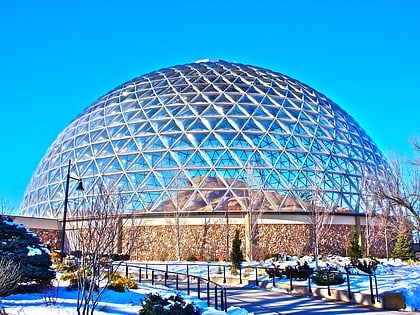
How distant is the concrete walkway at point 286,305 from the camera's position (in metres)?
11.0

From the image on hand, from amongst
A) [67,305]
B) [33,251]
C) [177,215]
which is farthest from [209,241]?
[67,305]

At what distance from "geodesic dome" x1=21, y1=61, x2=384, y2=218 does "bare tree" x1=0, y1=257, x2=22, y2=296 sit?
54.0ft


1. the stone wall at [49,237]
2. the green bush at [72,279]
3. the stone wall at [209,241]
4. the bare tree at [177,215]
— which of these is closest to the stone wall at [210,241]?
the stone wall at [209,241]

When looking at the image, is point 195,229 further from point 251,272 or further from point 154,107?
point 154,107

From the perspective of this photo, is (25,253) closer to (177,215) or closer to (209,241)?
(177,215)

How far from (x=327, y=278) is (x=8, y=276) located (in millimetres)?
9971

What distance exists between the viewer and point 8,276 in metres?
9.55

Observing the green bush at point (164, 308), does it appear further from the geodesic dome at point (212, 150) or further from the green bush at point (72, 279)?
the geodesic dome at point (212, 150)

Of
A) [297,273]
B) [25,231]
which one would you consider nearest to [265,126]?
[297,273]

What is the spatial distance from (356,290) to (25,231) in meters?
9.90

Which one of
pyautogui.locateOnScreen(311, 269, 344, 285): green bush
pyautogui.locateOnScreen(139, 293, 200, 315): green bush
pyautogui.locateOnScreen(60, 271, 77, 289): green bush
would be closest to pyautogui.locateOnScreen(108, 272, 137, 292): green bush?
pyautogui.locateOnScreen(60, 271, 77, 289): green bush

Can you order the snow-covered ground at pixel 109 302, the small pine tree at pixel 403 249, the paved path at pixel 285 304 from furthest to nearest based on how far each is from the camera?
the small pine tree at pixel 403 249
the paved path at pixel 285 304
the snow-covered ground at pixel 109 302

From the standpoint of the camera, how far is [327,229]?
30312 mm

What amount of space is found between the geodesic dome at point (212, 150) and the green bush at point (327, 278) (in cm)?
1347
